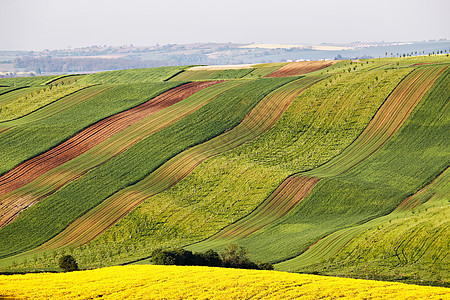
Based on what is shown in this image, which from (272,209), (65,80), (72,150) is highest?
(65,80)

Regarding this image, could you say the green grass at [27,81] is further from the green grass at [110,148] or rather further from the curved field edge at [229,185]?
the curved field edge at [229,185]

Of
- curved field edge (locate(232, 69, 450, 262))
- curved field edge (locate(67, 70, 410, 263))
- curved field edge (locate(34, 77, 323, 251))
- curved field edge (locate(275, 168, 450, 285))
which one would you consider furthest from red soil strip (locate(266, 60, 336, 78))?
curved field edge (locate(275, 168, 450, 285))

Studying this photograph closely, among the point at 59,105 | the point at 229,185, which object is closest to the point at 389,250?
the point at 229,185

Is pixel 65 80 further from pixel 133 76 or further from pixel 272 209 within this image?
pixel 272 209

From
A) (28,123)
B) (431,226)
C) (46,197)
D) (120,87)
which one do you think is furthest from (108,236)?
(120,87)

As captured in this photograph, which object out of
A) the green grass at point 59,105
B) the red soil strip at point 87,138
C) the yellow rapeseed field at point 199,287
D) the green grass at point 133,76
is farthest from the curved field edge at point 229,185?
Answer: the green grass at point 133,76

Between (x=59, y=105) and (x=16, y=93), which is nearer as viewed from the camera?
(x=59, y=105)

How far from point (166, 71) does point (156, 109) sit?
54.4 meters

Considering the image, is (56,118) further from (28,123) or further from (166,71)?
(166,71)

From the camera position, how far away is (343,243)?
198 feet

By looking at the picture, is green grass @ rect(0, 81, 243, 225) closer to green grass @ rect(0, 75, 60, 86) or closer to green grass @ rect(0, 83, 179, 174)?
green grass @ rect(0, 83, 179, 174)

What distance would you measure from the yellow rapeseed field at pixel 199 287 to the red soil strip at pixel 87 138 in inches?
1727

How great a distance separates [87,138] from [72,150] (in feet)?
17.2

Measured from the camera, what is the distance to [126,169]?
281 feet
